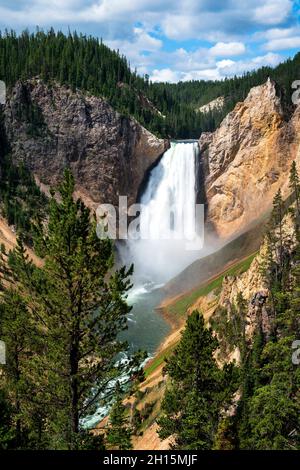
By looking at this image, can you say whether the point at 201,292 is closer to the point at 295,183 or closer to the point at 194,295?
the point at 194,295

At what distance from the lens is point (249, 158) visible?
94000 millimetres

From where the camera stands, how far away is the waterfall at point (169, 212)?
316ft

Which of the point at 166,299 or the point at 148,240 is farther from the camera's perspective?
the point at 148,240

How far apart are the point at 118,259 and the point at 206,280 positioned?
24.3m

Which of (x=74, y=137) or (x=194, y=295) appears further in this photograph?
(x=74, y=137)

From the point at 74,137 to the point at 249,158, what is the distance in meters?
35.9

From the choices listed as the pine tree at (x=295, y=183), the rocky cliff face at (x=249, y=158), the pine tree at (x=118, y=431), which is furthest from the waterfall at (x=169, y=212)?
the pine tree at (x=118, y=431)

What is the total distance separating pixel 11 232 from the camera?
83500 millimetres

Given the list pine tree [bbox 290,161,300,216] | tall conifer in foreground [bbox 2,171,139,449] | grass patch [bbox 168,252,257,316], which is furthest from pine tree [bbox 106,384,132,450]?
grass patch [bbox 168,252,257,316]

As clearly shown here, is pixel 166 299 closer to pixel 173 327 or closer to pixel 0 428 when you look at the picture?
pixel 173 327

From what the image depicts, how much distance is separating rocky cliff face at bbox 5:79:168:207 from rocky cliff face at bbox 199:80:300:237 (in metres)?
13.5

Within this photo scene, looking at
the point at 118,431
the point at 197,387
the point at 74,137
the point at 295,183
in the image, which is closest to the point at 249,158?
the point at 74,137

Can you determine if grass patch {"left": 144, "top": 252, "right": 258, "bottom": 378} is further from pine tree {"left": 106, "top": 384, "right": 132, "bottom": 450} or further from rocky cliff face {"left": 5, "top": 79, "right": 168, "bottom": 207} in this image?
pine tree {"left": 106, "top": 384, "right": 132, "bottom": 450}
